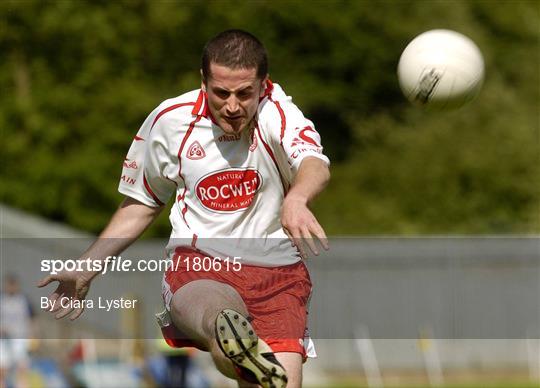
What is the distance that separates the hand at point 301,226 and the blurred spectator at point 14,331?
1074cm

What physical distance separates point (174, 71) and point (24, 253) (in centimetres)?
1421

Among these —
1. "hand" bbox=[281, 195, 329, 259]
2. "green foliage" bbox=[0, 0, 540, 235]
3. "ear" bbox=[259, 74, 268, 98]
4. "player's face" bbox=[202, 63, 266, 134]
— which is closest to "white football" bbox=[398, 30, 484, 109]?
"ear" bbox=[259, 74, 268, 98]

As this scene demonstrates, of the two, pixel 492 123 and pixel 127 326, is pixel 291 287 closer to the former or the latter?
pixel 127 326

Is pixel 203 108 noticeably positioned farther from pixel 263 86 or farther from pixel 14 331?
pixel 14 331

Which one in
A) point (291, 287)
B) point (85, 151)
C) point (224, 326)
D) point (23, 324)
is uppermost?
point (85, 151)

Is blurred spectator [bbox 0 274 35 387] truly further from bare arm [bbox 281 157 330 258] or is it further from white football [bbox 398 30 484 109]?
bare arm [bbox 281 157 330 258]

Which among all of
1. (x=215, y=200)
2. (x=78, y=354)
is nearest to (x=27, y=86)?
(x=78, y=354)

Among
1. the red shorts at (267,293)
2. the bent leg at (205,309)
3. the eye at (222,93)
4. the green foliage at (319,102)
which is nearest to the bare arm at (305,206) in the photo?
→ the eye at (222,93)

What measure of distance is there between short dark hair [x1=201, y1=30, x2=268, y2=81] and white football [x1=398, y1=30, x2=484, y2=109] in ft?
4.68

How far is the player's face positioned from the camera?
6.67 meters

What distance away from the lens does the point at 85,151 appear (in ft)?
108

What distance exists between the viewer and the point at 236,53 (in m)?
6.68

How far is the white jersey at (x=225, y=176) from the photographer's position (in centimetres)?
697

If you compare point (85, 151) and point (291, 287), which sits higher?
point (85, 151)
